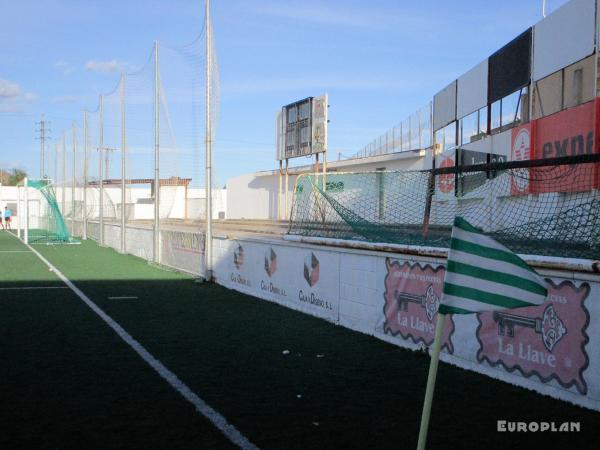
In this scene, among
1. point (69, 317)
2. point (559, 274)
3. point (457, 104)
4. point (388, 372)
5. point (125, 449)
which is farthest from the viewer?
point (457, 104)

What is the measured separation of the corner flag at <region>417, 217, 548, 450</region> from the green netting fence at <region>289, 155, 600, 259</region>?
2.74 meters

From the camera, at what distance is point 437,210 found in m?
9.12

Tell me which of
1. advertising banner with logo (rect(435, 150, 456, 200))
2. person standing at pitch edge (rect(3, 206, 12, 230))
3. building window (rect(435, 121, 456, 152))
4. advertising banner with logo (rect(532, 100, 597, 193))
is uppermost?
building window (rect(435, 121, 456, 152))

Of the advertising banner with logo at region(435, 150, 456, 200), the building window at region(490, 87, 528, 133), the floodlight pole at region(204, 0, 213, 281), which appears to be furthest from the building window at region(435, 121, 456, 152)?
the advertising banner with logo at region(435, 150, 456, 200)

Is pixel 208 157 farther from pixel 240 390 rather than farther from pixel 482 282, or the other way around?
pixel 482 282

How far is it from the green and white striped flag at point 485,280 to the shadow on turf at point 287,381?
142 centimetres

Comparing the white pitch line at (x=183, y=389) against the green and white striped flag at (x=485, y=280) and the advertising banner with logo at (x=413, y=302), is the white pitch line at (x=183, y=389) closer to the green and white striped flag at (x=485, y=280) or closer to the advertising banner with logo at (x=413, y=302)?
the green and white striped flag at (x=485, y=280)

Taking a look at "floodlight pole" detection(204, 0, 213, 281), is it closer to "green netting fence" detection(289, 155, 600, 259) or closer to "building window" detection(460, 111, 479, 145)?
"green netting fence" detection(289, 155, 600, 259)

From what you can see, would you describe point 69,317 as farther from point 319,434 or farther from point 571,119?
point 571,119

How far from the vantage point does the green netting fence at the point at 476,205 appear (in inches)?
274

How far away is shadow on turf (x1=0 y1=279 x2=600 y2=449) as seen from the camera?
204 inches

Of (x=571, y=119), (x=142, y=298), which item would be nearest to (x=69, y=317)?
(x=142, y=298)

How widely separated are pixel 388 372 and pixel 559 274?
6.55 feet

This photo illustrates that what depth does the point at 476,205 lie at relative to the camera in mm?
8641
